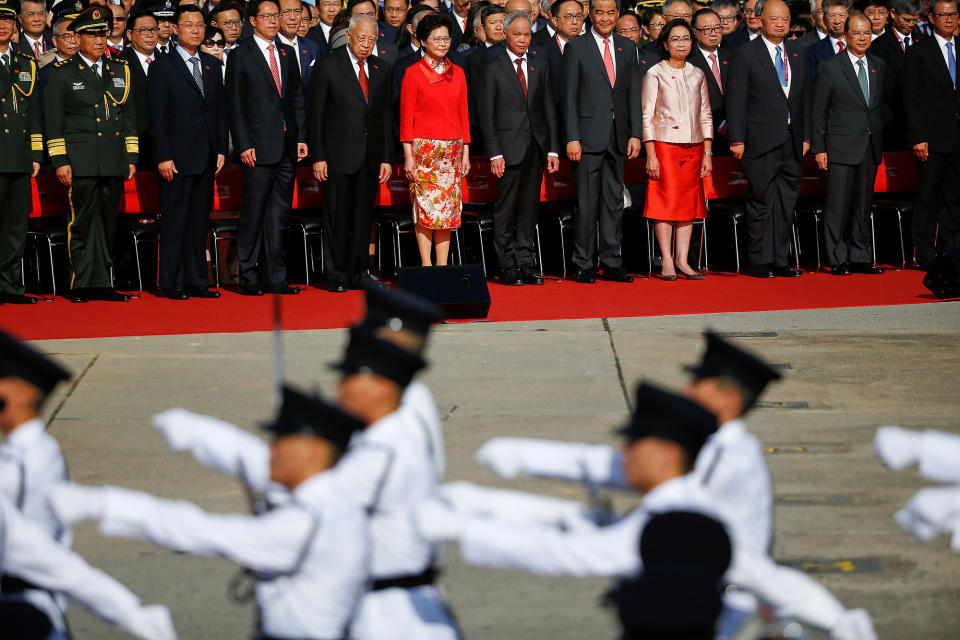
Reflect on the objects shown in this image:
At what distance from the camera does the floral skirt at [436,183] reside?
40.2 ft

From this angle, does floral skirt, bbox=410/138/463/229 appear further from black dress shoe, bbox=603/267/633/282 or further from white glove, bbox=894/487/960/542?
white glove, bbox=894/487/960/542

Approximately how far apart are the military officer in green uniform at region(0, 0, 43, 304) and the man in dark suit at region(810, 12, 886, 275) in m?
6.66

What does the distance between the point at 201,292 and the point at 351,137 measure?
5.95ft

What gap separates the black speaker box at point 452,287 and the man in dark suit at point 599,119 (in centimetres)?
173

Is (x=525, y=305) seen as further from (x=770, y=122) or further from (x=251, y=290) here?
(x=770, y=122)

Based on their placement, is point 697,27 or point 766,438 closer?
point 766,438

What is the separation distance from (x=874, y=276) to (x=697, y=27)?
2.76m

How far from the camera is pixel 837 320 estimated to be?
11.3 metres

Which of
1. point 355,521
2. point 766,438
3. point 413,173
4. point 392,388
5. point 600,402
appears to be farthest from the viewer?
point 413,173

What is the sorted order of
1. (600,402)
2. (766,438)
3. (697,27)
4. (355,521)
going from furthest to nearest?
(697,27), (600,402), (766,438), (355,521)

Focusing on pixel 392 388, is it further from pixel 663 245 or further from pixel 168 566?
pixel 663 245

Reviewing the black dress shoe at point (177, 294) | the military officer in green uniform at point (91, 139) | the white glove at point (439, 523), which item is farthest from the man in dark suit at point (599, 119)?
the white glove at point (439, 523)

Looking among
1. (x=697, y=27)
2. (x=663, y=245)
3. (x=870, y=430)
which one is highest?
(x=697, y=27)

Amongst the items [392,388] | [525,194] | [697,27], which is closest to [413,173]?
[525,194]
